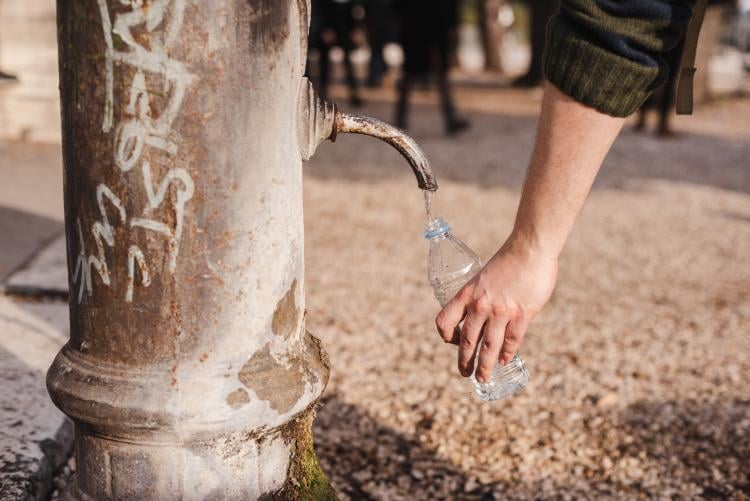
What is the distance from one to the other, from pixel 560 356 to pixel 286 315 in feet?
7.50

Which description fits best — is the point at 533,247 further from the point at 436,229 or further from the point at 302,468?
the point at 302,468

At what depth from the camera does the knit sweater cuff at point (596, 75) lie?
1.46 m

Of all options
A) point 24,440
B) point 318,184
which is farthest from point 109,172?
point 318,184

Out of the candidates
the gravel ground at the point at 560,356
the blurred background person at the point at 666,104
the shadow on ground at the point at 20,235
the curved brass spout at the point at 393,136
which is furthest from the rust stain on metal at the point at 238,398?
the blurred background person at the point at 666,104

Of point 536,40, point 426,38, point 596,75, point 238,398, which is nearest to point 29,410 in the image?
point 238,398

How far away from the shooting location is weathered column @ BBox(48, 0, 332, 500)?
4.87 feet

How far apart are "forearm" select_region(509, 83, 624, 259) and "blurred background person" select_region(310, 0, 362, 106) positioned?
10.3 m

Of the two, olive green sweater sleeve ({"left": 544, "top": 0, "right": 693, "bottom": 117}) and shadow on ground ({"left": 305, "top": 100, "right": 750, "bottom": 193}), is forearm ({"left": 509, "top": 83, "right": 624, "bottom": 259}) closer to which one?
olive green sweater sleeve ({"left": 544, "top": 0, "right": 693, "bottom": 117})

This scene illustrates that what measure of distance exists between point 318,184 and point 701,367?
4244 mm

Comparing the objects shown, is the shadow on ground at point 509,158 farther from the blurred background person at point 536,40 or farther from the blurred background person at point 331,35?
the blurred background person at point 536,40

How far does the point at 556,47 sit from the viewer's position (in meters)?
1.50

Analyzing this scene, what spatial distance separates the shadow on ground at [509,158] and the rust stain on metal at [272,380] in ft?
19.6

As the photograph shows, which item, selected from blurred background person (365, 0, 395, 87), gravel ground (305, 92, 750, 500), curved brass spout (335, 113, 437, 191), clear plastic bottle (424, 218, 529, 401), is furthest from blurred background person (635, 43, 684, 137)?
curved brass spout (335, 113, 437, 191)

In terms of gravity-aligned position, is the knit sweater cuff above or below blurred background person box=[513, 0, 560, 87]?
above
